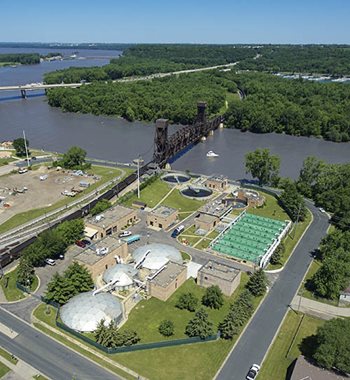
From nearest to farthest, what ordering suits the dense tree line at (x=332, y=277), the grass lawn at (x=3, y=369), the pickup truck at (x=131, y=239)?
the grass lawn at (x=3, y=369)
the dense tree line at (x=332, y=277)
the pickup truck at (x=131, y=239)

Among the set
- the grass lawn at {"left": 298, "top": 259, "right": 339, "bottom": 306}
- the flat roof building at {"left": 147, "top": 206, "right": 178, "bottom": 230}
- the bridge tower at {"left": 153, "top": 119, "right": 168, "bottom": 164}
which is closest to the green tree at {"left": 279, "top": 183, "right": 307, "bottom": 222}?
the grass lawn at {"left": 298, "top": 259, "right": 339, "bottom": 306}

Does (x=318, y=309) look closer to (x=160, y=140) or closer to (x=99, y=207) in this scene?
(x=99, y=207)

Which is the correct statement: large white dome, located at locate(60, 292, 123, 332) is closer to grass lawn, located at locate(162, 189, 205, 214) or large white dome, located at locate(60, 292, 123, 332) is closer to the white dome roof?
the white dome roof

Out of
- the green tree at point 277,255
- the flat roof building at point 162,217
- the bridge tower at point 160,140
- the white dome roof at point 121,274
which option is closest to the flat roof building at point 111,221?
the flat roof building at point 162,217

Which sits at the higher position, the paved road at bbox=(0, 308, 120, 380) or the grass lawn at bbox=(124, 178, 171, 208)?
the paved road at bbox=(0, 308, 120, 380)

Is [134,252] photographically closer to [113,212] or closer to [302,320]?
[113,212]

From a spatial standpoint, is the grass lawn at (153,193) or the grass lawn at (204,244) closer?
the grass lawn at (204,244)

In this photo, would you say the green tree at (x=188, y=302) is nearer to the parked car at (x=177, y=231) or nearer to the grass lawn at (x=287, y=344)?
the grass lawn at (x=287, y=344)
